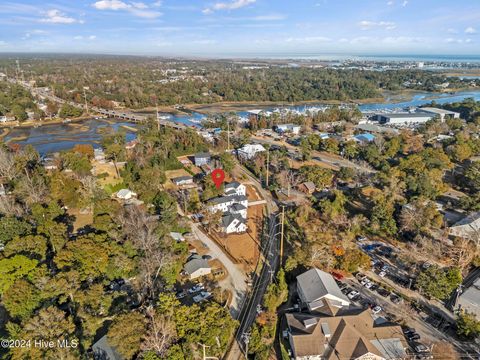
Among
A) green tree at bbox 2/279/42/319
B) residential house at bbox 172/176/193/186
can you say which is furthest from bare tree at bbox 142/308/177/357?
residential house at bbox 172/176/193/186

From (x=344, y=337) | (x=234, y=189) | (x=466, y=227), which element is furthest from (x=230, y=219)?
(x=466, y=227)

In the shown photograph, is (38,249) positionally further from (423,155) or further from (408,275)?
(423,155)

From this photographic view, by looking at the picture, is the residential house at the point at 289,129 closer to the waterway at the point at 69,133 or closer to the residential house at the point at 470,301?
the waterway at the point at 69,133

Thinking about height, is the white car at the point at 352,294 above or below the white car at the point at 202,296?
below

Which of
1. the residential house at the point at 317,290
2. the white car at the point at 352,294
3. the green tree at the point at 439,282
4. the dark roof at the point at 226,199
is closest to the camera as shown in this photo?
the residential house at the point at 317,290

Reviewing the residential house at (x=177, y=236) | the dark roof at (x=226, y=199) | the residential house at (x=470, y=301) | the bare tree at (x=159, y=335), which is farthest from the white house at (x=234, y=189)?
the residential house at (x=470, y=301)

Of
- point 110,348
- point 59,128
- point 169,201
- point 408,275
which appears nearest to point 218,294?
point 110,348

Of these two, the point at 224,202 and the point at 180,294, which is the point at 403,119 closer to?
the point at 224,202
